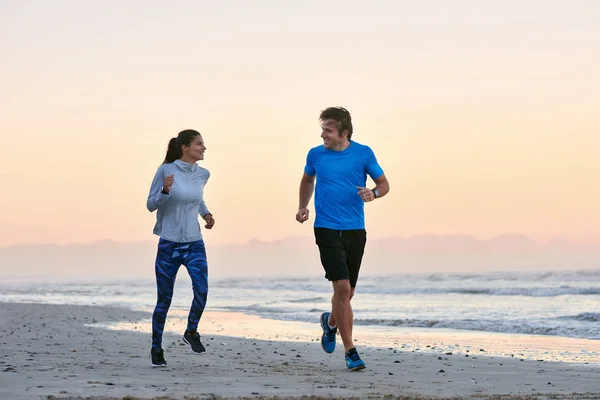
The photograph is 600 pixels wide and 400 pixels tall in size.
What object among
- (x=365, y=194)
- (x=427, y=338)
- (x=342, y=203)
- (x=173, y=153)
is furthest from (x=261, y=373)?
(x=427, y=338)

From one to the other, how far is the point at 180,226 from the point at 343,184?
1.34 m

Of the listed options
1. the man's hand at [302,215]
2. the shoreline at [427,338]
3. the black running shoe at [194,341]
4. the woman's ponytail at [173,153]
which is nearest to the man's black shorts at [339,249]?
the man's hand at [302,215]

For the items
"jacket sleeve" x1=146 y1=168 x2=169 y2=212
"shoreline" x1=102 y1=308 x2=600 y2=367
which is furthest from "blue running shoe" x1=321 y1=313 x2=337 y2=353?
"shoreline" x1=102 y1=308 x2=600 y2=367

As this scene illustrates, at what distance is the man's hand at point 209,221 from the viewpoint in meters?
6.23

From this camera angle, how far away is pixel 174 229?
6.05 meters

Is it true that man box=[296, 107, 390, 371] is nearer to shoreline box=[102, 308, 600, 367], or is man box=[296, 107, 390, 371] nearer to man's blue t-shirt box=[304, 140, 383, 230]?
man's blue t-shirt box=[304, 140, 383, 230]

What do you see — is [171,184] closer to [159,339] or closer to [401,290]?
[159,339]

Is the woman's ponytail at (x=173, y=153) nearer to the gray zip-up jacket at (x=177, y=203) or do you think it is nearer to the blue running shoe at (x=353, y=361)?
the gray zip-up jacket at (x=177, y=203)

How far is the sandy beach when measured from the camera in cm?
471

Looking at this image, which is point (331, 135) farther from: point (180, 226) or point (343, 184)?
point (180, 226)

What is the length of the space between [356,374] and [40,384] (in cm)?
235

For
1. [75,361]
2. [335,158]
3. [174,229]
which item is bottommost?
[75,361]

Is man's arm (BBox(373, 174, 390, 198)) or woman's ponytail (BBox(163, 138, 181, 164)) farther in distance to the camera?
woman's ponytail (BBox(163, 138, 181, 164))

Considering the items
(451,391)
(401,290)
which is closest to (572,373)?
(451,391)
